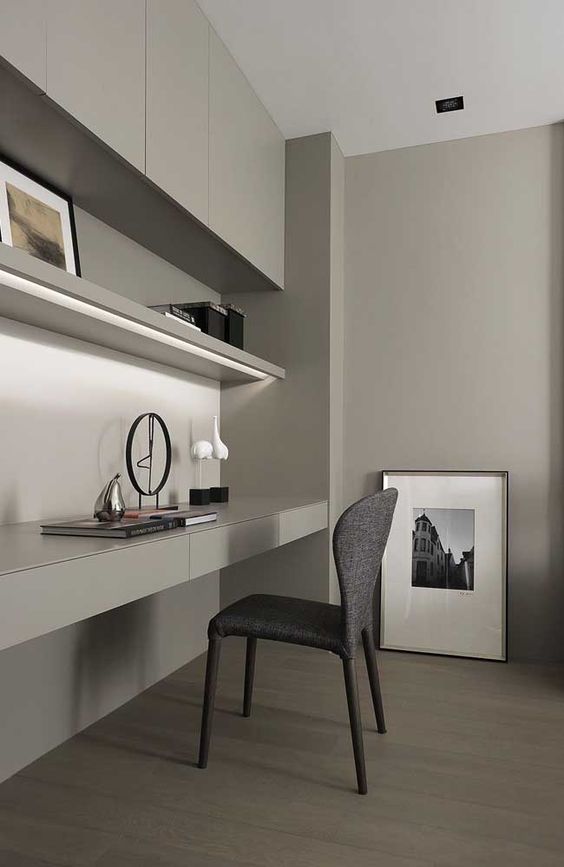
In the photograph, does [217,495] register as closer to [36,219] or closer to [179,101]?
[36,219]

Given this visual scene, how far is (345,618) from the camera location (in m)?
1.88

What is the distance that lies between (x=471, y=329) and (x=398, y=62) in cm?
120

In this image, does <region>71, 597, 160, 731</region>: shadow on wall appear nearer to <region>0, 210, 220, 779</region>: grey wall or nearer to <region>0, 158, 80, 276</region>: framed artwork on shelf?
<region>0, 210, 220, 779</region>: grey wall

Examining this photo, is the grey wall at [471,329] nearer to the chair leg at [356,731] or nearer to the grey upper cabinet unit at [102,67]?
the chair leg at [356,731]

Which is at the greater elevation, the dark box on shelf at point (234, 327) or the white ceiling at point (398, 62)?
the white ceiling at point (398, 62)

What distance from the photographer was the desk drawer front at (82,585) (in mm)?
1175

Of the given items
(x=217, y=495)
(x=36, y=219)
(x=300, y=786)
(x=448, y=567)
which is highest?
(x=36, y=219)

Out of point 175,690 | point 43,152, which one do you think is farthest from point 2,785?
point 43,152

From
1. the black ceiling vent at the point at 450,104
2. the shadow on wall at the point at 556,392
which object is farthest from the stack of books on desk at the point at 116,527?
the black ceiling vent at the point at 450,104

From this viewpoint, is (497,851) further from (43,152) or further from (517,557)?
(43,152)

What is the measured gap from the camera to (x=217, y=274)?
2.98 m

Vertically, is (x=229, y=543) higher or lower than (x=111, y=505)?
lower

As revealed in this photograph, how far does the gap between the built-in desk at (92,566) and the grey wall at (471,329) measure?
4.33 feet

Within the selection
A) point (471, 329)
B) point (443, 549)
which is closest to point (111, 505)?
point (443, 549)
